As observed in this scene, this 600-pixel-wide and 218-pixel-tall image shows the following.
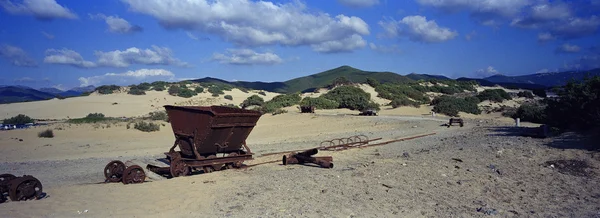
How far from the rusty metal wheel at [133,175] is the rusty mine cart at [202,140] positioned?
2cm

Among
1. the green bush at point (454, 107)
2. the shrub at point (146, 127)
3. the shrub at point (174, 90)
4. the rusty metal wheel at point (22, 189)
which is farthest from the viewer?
the shrub at point (174, 90)

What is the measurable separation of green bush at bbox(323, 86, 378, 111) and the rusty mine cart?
88.2 feet

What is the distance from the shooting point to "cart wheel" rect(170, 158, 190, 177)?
10.6 m

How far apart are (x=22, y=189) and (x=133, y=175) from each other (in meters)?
2.35

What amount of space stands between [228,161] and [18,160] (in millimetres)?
10576

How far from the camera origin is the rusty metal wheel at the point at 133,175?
9.86 metres

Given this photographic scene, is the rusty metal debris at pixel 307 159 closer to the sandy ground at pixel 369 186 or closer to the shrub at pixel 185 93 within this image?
the sandy ground at pixel 369 186

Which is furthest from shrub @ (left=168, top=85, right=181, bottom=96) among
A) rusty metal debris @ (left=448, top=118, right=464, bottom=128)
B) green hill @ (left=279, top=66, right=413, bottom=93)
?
green hill @ (left=279, top=66, right=413, bottom=93)

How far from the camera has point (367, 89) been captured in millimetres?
51594

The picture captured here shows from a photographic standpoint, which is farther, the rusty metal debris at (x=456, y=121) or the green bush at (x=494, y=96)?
the green bush at (x=494, y=96)

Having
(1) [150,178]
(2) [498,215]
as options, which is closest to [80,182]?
(1) [150,178]

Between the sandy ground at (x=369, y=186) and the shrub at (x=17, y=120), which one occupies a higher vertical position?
the shrub at (x=17, y=120)

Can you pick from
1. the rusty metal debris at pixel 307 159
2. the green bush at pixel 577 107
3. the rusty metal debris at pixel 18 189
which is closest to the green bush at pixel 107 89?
the rusty metal debris at pixel 307 159

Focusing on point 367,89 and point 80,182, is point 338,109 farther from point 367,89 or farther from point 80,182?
point 80,182
